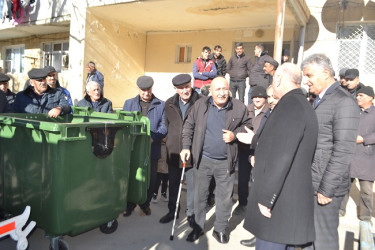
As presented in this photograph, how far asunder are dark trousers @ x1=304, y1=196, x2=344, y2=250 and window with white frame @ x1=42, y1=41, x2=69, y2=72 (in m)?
12.4

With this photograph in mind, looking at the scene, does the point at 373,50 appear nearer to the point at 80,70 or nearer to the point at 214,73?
the point at 214,73

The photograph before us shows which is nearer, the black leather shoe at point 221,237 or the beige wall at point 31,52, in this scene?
the black leather shoe at point 221,237

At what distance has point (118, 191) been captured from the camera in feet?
10.7

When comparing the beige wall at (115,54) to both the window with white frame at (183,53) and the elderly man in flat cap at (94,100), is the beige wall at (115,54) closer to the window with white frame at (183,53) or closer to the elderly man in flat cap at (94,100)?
the window with white frame at (183,53)

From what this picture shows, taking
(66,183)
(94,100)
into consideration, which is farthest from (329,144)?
(94,100)

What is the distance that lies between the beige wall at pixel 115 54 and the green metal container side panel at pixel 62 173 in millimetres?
7030

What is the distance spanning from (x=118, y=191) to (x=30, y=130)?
1029 mm

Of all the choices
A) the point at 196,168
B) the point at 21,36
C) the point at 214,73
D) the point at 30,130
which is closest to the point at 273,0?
the point at 214,73

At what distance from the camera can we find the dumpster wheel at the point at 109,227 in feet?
11.5

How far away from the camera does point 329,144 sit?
2443mm

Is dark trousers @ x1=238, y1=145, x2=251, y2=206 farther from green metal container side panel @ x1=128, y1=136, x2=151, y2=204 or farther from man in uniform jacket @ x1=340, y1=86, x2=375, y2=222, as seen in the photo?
green metal container side panel @ x1=128, y1=136, x2=151, y2=204

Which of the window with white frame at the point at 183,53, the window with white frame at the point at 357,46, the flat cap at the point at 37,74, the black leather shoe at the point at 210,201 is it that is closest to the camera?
the flat cap at the point at 37,74

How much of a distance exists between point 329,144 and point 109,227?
97.0 inches

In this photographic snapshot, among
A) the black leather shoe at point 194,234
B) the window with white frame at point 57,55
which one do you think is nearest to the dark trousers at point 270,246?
the black leather shoe at point 194,234
